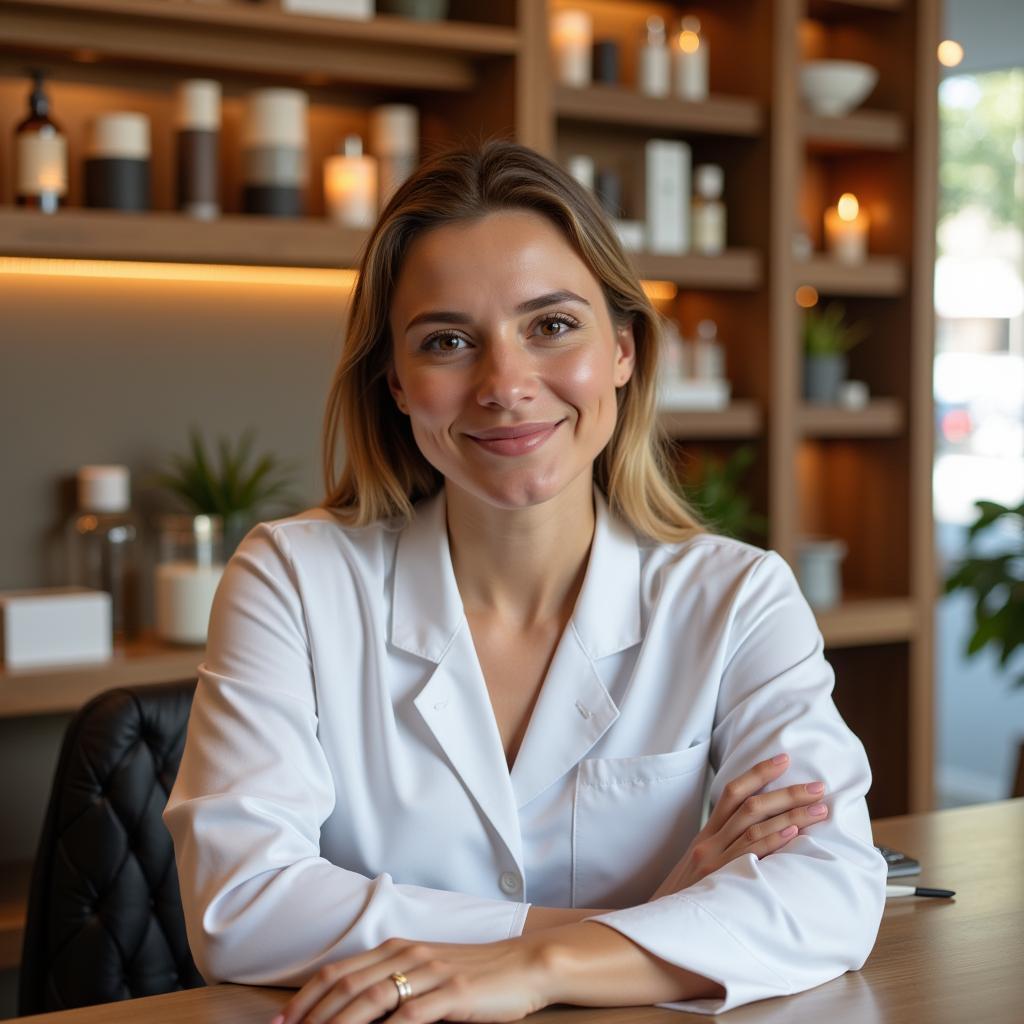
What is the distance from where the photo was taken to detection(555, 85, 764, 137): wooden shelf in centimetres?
324

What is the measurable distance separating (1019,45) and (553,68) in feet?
7.05

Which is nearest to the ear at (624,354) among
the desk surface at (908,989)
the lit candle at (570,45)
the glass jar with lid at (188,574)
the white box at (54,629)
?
the desk surface at (908,989)

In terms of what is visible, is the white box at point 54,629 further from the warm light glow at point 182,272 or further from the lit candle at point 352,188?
the lit candle at point 352,188

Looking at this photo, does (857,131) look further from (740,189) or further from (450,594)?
(450,594)

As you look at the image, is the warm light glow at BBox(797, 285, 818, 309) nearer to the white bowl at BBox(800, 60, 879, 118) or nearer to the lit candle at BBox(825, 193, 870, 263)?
the lit candle at BBox(825, 193, 870, 263)

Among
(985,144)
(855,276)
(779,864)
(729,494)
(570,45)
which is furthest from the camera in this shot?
(985,144)

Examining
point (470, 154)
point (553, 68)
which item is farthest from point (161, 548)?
point (470, 154)

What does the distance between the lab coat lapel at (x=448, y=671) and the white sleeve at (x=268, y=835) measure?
13 cm

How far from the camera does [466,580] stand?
1738mm

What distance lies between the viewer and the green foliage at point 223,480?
115 inches

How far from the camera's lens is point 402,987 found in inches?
45.1

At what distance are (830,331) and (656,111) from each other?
80 centimetres

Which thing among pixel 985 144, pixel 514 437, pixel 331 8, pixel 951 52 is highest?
pixel 951 52

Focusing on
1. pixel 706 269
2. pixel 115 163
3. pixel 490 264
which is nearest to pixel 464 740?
pixel 490 264
